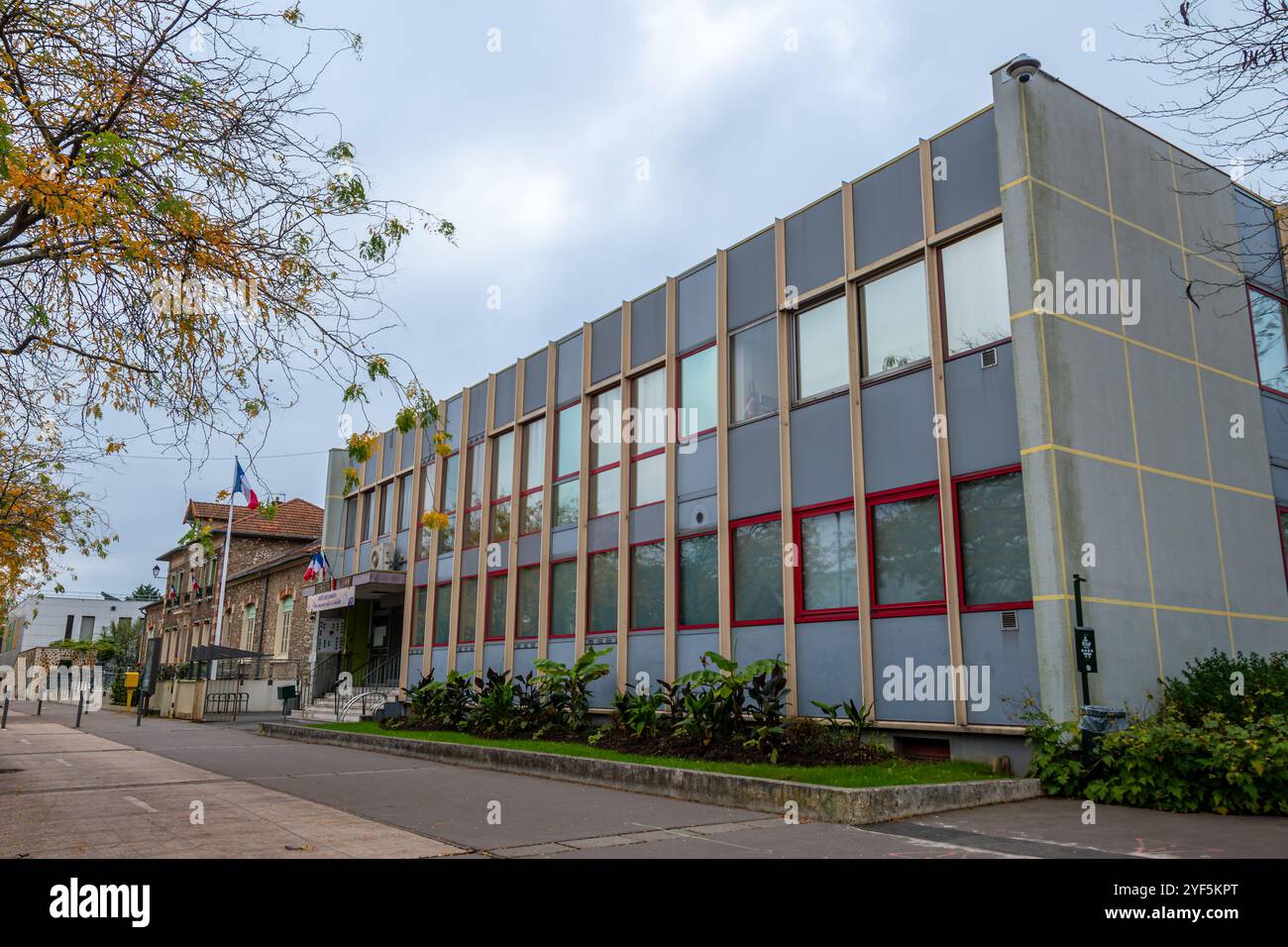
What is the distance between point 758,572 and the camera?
14.8 metres

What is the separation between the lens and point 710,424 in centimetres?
1641

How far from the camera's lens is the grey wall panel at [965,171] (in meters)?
12.4

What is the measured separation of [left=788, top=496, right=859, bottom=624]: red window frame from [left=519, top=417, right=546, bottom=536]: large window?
25.8ft

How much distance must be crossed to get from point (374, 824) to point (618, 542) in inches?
377

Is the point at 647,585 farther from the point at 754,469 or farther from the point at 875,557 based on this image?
the point at 875,557

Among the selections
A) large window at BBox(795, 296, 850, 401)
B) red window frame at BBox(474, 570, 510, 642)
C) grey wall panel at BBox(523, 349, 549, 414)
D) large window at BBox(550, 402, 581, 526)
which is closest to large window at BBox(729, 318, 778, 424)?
large window at BBox(795, 296, 850, 401)

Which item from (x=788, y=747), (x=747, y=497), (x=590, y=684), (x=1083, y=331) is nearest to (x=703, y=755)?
(x=788, y=747)

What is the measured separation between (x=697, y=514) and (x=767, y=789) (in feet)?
23.2

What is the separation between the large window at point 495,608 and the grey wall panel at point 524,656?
1.00 m

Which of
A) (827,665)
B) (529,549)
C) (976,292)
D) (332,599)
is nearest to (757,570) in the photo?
(827,665)

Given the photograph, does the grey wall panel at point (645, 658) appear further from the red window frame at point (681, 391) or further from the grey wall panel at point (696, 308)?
Answer: the grey wall panel at point (696, 308)

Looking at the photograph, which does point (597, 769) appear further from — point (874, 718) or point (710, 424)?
point (710, 424)

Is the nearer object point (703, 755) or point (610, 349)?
A: point (703, 755)

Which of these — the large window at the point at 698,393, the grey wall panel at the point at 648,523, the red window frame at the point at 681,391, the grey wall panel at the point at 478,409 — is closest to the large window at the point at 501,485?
the grey wall panel at the point at 478,409
